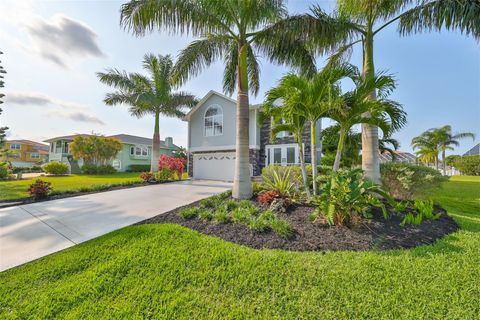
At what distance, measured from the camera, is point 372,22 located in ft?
20.7

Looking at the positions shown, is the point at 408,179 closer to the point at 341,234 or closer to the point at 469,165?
the point at 341,234

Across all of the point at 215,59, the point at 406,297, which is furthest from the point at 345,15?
the point at 406,297

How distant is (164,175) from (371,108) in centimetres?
1273

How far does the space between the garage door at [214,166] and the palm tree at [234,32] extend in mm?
8131

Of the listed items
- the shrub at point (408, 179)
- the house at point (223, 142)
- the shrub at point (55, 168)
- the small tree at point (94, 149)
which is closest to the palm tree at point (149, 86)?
the house at point (223, 142)

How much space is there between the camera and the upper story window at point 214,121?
51.2ft

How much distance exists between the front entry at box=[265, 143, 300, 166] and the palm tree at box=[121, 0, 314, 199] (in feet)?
23.8

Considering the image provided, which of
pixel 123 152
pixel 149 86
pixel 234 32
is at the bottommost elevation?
pixel 123 152

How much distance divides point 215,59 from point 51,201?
28.7 feet

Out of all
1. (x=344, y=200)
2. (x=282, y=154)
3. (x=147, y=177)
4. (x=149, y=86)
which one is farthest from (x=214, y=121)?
(x=344, y=200)

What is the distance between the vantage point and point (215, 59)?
8359 mm

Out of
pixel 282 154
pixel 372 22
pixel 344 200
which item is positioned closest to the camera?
pixel 344 200

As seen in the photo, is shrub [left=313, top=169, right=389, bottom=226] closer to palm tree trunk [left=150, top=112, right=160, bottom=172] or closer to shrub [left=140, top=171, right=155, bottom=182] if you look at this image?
shrub [left=140, top=171, right=155, bottom=182]

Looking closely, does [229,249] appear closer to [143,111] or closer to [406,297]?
[406,297]
